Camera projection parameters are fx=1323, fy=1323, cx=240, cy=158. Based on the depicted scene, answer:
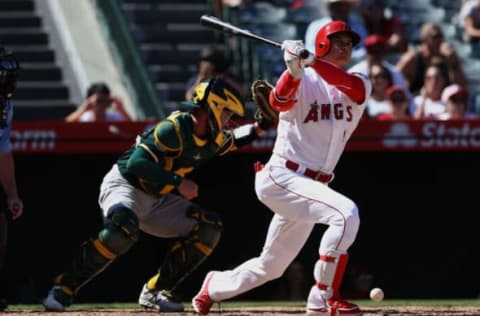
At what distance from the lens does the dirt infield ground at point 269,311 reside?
8195 millimetres

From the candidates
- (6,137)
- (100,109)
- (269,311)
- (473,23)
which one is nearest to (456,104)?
(473,23)

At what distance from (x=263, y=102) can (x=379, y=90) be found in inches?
145

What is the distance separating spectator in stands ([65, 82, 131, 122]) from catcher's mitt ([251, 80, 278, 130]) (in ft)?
8.87

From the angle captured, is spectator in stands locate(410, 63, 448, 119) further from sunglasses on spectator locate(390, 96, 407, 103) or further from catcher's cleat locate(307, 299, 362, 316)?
catcher's cleat locate(307, 299, 362, 316)

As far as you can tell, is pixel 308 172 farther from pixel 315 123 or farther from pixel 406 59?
pixel 406 59

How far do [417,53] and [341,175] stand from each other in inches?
73.9

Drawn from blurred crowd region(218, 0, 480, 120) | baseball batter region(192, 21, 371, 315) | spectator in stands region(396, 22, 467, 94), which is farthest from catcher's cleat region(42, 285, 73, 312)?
spectator in stands region(396, 22, 467, 94)

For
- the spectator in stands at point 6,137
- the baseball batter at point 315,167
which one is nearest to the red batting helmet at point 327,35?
the baseball batter at point 315,167

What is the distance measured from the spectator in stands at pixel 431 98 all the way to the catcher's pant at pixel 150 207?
11.5 ft

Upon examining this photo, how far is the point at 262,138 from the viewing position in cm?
1055

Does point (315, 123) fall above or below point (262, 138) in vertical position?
above

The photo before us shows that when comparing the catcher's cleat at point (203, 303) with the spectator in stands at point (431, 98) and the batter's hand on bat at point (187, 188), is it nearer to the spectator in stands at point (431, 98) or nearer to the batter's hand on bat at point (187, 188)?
the batter's hand on bat at point (187, 188)

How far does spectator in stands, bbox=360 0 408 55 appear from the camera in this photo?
12594 millimetres

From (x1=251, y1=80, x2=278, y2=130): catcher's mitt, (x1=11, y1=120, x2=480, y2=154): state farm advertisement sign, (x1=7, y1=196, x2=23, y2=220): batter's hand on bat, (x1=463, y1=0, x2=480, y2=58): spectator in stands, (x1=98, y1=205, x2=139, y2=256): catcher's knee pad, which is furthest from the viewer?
(x1=463, y1=0, x2=480, y2=58): spectator in stands
